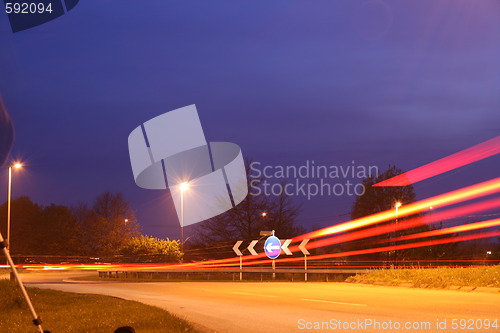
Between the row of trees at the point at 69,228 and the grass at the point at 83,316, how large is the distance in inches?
2441

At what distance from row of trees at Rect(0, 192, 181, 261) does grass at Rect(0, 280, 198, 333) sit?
6201cm

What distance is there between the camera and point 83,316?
49.3 feet

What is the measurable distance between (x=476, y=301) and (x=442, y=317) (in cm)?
420

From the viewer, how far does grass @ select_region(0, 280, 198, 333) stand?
12.8 metres

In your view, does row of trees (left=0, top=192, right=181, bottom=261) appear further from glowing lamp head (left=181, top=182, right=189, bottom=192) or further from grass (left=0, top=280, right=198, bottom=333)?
grass (left=0, top=280, right=198, bottom=333)

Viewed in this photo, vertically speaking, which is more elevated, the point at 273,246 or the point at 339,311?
the point at 273,246

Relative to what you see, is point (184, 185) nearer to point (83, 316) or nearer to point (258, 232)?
point (258, 232)

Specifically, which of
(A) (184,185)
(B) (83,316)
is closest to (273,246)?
(A) (184,185)

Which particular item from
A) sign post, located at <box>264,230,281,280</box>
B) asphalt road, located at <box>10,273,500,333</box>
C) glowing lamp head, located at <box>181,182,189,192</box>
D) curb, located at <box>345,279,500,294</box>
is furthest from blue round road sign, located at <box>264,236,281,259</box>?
glowing lamp head, located at <box>181,182,189,192</box>

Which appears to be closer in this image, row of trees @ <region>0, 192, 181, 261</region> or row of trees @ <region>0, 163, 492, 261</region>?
row of trees @ <region>0, 163, 492, 261</region>

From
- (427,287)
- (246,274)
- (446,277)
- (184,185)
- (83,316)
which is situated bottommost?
(83,316)

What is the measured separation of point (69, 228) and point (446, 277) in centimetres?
7582

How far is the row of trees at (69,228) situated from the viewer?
8469 centimetres

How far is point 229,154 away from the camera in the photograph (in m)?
57.9
